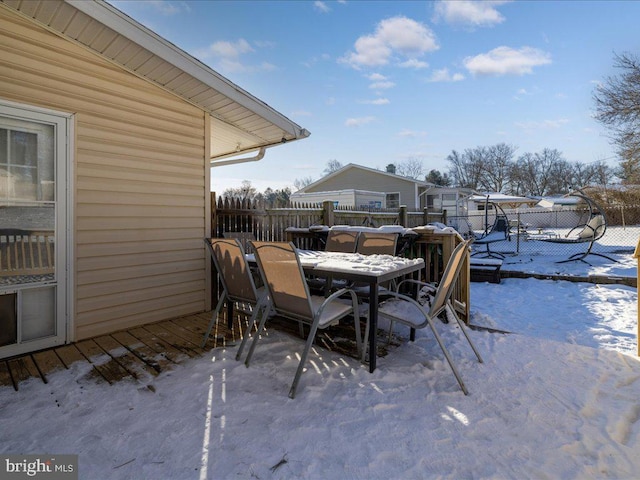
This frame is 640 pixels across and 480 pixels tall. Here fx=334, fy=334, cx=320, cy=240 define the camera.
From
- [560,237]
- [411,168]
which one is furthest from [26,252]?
[411,168]

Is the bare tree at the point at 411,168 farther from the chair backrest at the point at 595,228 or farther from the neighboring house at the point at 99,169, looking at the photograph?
the neighboring house at the point at 99,169

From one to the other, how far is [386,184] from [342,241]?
13557 mm

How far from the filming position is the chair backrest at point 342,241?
4.06m

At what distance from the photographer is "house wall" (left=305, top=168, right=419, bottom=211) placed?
55.0ft

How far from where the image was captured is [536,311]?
14.9 feet

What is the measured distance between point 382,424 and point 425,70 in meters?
10.7

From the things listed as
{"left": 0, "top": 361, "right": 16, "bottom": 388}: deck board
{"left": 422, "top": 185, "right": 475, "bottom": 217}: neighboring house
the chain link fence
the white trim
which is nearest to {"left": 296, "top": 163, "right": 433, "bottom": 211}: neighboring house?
{"left": 422, "top": 185, "right": 475, "bottom": 217}: neighboring house

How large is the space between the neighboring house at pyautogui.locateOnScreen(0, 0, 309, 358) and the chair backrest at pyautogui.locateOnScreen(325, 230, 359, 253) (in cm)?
156

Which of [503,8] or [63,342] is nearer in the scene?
[63,342]

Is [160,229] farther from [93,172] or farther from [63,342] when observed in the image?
[63,342]

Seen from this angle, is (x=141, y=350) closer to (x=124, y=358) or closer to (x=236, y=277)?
(x=124, y=358)

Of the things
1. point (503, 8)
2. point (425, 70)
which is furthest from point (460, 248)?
point (425, 70)

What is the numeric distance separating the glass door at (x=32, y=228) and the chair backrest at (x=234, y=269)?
4.49ft

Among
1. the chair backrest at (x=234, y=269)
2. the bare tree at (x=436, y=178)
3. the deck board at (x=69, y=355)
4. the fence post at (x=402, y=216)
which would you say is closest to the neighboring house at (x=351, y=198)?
the fence post at (x=402, y=216)
